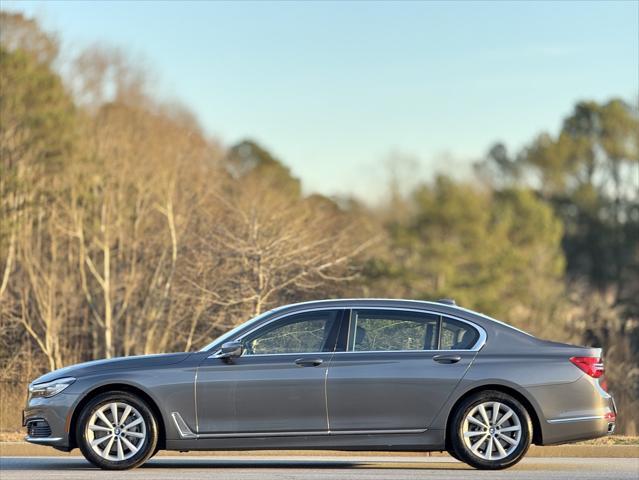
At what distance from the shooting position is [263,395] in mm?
11422

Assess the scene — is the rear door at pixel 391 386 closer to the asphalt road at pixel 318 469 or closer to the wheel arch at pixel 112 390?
the asphalt road at pixel 318 469

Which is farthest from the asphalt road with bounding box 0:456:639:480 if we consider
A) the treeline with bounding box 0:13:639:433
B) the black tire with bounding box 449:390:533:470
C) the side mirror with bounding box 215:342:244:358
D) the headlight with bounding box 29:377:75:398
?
the treeline with bounding box 0:13:639:433

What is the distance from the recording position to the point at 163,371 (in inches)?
455

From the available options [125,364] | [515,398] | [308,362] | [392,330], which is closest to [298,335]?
[308,362]

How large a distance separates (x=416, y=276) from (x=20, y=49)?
65.6 feet

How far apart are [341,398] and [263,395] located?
68 cm

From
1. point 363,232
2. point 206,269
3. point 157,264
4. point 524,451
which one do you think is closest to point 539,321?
point 363,232

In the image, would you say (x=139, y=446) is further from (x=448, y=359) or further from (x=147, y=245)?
(x=147, y=245)

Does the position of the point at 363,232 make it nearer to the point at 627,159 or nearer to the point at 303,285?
the point at 303,285

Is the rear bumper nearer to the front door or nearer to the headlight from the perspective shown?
the front door

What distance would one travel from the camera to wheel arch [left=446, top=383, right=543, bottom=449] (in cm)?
1146

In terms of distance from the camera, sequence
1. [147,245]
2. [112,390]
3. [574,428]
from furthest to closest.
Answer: [147,245], [112,390], [574,428]

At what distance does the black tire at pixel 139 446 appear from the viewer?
11453 millimetres

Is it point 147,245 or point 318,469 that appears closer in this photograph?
point 318,469
